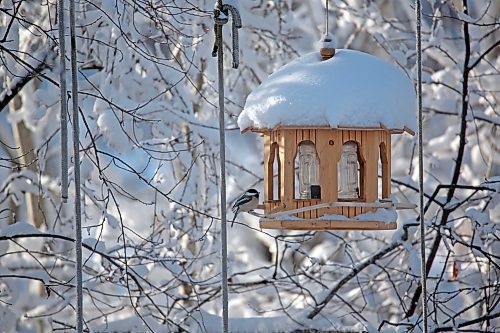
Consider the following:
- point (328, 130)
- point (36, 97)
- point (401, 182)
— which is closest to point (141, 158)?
point (36, 97)

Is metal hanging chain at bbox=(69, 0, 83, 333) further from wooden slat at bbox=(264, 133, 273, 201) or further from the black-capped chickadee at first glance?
wooden slat at bbox=(264, 133, 273, 201)

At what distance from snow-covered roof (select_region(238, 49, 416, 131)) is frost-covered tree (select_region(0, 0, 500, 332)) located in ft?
1.04

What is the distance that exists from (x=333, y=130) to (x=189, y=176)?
1.64 m

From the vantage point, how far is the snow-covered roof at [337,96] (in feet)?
7.82

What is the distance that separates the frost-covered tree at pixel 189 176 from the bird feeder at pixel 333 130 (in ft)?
0.98

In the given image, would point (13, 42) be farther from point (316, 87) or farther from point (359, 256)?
point (359, 256)

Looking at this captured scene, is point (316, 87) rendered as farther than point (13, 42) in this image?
No

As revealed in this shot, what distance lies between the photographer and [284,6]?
4922mm

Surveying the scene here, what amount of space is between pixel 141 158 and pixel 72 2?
12.5 feet

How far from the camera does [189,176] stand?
160 inches

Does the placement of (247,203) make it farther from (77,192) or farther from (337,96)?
(77,192)

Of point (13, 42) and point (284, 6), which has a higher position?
point (284, 6)

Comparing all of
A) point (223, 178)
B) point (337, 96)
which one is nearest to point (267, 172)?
point (337, 96)

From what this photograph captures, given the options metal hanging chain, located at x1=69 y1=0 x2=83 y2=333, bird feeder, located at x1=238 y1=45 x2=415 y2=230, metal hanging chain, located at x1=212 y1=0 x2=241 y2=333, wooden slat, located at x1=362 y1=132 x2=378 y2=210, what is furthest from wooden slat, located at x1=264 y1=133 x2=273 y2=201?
metal hanging chain, located at x1=69 y1=0 x2=83 y2=333
